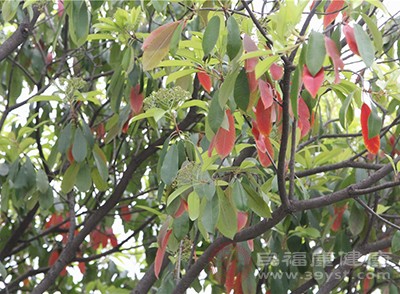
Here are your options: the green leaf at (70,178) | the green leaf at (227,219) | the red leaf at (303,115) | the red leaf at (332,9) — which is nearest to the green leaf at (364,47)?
the red leaf at (332,9)

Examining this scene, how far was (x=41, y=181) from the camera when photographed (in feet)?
9.09

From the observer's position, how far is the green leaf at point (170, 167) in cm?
202

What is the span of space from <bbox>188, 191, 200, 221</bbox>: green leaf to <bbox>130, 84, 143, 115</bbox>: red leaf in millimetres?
637

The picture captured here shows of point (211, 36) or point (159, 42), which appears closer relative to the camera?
point (211, 36)

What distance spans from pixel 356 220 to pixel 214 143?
101 centimetres

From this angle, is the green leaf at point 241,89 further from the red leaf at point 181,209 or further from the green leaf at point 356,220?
the green leaf at point 356,220

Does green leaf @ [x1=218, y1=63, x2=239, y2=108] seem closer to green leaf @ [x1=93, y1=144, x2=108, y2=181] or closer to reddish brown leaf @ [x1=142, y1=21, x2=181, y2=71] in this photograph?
reddish brown leaf @ [x1=142, y1=21, x2=181, y2=71]

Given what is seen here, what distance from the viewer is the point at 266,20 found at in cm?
194

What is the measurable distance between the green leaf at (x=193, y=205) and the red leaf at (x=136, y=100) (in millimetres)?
637

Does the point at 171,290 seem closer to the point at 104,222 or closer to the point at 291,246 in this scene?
the point at 291,246

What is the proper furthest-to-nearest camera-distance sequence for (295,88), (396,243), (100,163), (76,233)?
(76,233), (100,163), (396,243), (295,88)

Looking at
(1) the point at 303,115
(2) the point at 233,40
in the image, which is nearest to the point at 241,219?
(1) the point at 303,115

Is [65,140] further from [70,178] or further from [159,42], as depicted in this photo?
[159,42]

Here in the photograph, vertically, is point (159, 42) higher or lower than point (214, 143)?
higher
